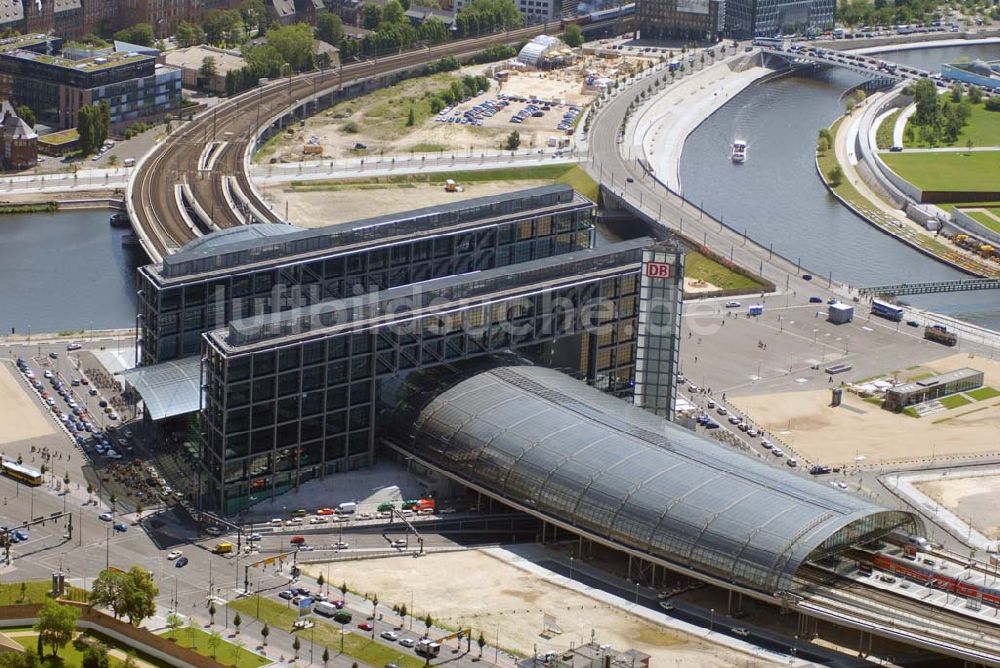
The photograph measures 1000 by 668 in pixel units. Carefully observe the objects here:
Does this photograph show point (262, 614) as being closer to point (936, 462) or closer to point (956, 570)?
point (956, 570)

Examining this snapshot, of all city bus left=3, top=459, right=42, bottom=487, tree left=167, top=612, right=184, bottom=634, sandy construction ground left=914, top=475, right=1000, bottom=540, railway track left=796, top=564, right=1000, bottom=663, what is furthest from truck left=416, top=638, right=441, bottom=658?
sandy construction ground left=914, top=475, right=1000, bottom=540

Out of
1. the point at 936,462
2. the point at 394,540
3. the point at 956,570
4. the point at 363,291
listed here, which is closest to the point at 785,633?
the point at 956,570

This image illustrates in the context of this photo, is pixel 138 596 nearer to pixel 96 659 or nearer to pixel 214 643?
pixel 214 643

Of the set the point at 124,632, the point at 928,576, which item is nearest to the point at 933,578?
the point at 928,576

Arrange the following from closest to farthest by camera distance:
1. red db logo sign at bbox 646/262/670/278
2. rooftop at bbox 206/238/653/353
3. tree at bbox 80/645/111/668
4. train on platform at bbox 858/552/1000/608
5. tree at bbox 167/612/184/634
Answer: tree at bbox 80/645/111/668, tree at bbox 167/612/184/634, train on platform at bbox 858/552/1000/608, rooftop at bbox 206/238/653/353, red db logo sign at bbox 646/262/670/278

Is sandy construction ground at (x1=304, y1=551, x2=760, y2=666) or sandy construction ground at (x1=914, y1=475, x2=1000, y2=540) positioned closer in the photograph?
sandy construction ground at (x1=304, y1=551, x2=760, y2=666)

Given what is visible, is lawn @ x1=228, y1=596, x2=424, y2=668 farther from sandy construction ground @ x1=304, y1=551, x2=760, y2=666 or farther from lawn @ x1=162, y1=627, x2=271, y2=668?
sandy construction ground @ x1=304, y1=551, x2=760, y2=666
